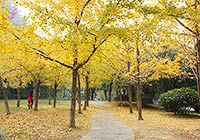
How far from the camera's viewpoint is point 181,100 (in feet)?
56.7

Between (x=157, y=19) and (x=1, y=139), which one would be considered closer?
(x=1, y=139)

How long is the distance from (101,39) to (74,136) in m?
3.38

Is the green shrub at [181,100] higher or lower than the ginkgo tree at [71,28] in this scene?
lower

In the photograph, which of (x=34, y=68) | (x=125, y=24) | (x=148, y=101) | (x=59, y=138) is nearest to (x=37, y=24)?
(x=125, y=24)

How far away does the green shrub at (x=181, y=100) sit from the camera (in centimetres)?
1722

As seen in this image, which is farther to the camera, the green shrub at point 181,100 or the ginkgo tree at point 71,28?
the green shrub at point 181,100

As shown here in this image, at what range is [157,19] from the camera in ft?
25.4

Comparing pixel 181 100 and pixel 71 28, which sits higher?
pixel 71 28

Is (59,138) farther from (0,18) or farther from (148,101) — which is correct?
(148,101)

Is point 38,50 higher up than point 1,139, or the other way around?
point 38,50

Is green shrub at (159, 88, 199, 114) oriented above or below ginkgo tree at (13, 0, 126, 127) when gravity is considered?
below

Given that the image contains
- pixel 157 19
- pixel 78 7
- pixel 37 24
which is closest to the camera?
pixel 157 19

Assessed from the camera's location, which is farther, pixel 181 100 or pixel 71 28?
pixel 181 100

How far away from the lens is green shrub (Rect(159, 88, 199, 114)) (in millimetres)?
17219
